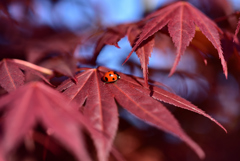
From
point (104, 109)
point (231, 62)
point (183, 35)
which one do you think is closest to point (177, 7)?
point (183, 35)

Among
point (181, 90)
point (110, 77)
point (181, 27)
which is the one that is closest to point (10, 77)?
point (110, 77)

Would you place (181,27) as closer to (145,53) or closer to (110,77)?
(145,53)

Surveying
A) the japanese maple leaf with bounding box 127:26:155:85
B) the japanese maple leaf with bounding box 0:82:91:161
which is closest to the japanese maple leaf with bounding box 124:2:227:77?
the japanese maple leaf with bounding box 127:26:155:85

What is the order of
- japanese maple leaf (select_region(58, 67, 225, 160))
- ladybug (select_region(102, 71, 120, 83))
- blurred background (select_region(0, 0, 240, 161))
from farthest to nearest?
blurred background (select_region(0, 0, 240, 161))
ladybug (select_region(102, 71, 120, 83))
japanese maple leaf (select_region(58, 67, 225, 160))

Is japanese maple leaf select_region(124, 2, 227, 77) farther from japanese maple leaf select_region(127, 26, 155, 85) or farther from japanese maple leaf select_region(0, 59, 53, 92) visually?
japanese maple leaf select_region(0, 59, 53, 92)

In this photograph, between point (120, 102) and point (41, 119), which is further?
point (120, 102)

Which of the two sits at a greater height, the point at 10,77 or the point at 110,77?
the point at 10,77

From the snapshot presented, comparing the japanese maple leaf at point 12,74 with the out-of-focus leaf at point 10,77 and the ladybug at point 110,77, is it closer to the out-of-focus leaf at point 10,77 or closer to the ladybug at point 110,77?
the out-of-focus leaf at point 10,77

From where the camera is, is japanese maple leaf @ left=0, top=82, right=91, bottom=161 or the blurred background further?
the blurred background
